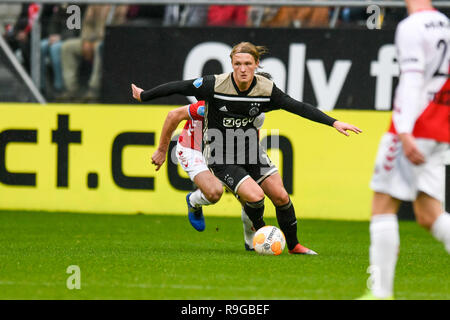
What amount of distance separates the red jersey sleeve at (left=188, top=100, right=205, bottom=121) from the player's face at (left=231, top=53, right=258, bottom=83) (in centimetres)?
78

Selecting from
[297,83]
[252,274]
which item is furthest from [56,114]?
[252,274]

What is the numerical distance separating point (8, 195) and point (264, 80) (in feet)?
20.1

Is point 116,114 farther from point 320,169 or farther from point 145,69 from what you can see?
point 320,169

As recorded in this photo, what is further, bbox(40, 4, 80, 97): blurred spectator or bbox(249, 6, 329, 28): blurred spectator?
bbox(40, 4, 80, 97): blurred spectator

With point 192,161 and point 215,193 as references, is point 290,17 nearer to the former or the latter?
point 192,161

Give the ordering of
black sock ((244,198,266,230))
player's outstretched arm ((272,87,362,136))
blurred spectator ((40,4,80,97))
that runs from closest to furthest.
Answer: player's outstretched arm ((272,87,362,136)) < black sock ((244,198,266,230)) < blurred spectator ((40,4,80,97))

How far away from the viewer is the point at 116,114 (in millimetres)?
13898

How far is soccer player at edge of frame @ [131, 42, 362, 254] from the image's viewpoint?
29.3ft

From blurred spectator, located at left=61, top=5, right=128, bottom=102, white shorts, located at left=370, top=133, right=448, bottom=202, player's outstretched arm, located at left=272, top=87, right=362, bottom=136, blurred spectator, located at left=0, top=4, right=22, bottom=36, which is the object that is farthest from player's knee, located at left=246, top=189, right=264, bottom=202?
blurred spectator, located at left=0, top=4, right=22, bottom=36

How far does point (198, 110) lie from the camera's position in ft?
31.7

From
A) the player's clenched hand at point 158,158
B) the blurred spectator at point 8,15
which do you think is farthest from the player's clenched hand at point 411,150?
the blurred spectator at point 8,15

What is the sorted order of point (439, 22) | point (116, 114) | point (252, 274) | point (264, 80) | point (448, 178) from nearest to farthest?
point (439, 22) → point (252, 274) → point (264, 80) → point (448, 178) → point (116, 114)

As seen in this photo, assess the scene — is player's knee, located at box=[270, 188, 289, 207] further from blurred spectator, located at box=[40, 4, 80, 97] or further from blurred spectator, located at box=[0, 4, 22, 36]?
blurred spectator, located at box=[0, 4, 22, 36]

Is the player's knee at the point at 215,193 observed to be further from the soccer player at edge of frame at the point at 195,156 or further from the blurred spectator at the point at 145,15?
the blurred spectator at the point at 145,15
